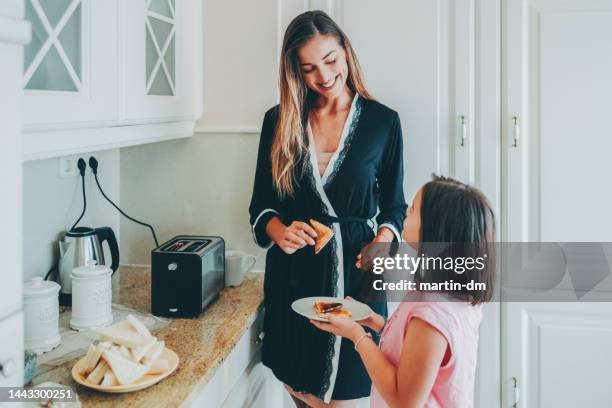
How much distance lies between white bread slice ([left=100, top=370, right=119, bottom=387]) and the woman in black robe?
0.63m

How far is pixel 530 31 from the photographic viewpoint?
1798 millimetres

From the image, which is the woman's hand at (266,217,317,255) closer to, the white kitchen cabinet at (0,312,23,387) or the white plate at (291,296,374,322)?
the white plate at (291,296,374,322)

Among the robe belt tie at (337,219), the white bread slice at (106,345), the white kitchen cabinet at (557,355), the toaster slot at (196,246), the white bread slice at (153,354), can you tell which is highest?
the robe belt tie at (337,219)

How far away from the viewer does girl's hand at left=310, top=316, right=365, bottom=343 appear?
4.18ft

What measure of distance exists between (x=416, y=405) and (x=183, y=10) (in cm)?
140

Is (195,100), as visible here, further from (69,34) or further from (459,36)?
(459,36)

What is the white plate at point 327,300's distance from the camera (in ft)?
4.59

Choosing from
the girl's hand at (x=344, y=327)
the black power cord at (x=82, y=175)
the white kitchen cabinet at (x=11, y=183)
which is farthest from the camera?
the black power cord at (x=82, y=175)

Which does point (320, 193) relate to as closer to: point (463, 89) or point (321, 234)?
point (321, 234)

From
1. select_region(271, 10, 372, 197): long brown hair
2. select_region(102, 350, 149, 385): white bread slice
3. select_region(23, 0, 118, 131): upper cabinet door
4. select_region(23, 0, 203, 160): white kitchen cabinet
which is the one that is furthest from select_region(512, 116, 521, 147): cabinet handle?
select_region(102, 350, 149, 385): white bread slice

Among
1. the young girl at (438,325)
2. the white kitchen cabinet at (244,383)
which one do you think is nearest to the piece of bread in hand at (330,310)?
the young girl at (438,325)

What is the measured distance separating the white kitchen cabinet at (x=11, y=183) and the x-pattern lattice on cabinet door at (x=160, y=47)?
3.11ft

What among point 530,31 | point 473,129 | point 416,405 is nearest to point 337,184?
point 473,129

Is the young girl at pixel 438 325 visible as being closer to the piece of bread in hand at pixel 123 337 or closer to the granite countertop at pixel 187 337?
the granite countertop at pixel 187 337
